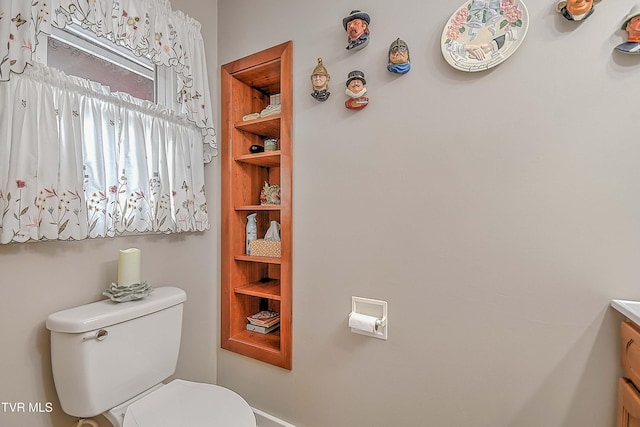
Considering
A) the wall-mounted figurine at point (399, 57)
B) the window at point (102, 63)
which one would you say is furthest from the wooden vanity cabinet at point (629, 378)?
the window at point (102, 63)

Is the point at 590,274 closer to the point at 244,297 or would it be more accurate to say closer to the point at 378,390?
the point at 378,390

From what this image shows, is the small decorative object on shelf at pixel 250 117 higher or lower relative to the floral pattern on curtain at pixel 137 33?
lower

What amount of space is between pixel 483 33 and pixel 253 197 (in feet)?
4.67

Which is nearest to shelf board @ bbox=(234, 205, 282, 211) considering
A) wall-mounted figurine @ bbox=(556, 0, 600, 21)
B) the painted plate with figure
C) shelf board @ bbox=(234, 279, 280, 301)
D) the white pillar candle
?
shelf board @ bbox=(234, 279, 280, 301)

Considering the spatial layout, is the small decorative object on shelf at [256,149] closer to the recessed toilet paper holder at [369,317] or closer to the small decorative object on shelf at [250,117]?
the small decorative object on shelf at [250,117]

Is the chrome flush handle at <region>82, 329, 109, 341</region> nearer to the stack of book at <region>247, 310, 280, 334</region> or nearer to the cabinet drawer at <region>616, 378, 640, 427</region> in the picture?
the stack of book at <region>247, 310, 280, 334</region>

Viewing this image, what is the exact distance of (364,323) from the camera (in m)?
1.20

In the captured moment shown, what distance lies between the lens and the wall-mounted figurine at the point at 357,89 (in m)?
1.24

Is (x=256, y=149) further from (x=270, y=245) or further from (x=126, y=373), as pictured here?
(x=126, y=373)

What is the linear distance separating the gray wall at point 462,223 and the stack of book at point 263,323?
12.0 inches

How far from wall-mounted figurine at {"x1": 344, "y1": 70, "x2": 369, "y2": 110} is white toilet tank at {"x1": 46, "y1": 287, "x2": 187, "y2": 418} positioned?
1.21 m

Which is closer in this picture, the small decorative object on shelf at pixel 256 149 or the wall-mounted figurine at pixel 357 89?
the wall-mounted figurine at pixel 357 89

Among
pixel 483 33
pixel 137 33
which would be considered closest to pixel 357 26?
pixel 483 33

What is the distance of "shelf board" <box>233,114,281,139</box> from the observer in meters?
1.56
